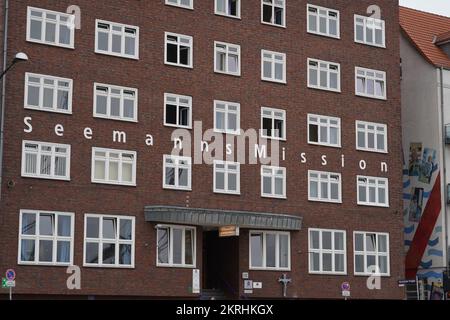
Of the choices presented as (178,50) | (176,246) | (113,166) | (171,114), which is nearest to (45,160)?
(113,166)

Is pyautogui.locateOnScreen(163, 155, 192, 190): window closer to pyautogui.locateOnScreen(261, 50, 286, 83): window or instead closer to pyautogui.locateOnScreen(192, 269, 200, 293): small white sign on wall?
pyautogui.locateOnScreen(192, 269, 200, 293): small white sign on wall

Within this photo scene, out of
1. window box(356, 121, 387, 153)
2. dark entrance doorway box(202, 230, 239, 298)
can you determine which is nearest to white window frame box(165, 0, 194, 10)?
dark entrance doorway box(202, 230, 239, 298)

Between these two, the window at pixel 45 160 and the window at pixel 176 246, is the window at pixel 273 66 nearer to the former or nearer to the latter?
the window at pixel 176 246

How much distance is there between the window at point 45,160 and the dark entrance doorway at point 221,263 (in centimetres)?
895

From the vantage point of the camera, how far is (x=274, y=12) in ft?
134

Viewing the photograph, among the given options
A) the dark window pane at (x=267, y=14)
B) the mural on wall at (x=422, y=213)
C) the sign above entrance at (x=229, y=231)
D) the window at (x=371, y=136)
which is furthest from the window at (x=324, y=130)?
the mural on wall at (x=422, y=213)

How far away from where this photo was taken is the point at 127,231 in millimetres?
34719

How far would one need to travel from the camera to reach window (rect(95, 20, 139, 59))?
35438mm

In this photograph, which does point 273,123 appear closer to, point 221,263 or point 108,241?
point 221,263

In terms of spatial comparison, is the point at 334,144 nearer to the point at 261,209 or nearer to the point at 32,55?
the point at 261,209

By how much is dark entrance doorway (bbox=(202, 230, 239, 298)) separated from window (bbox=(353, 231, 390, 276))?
6920 mm

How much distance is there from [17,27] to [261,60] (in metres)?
12.2

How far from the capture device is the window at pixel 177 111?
3675 centimetres

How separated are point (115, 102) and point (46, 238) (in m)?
6.75
